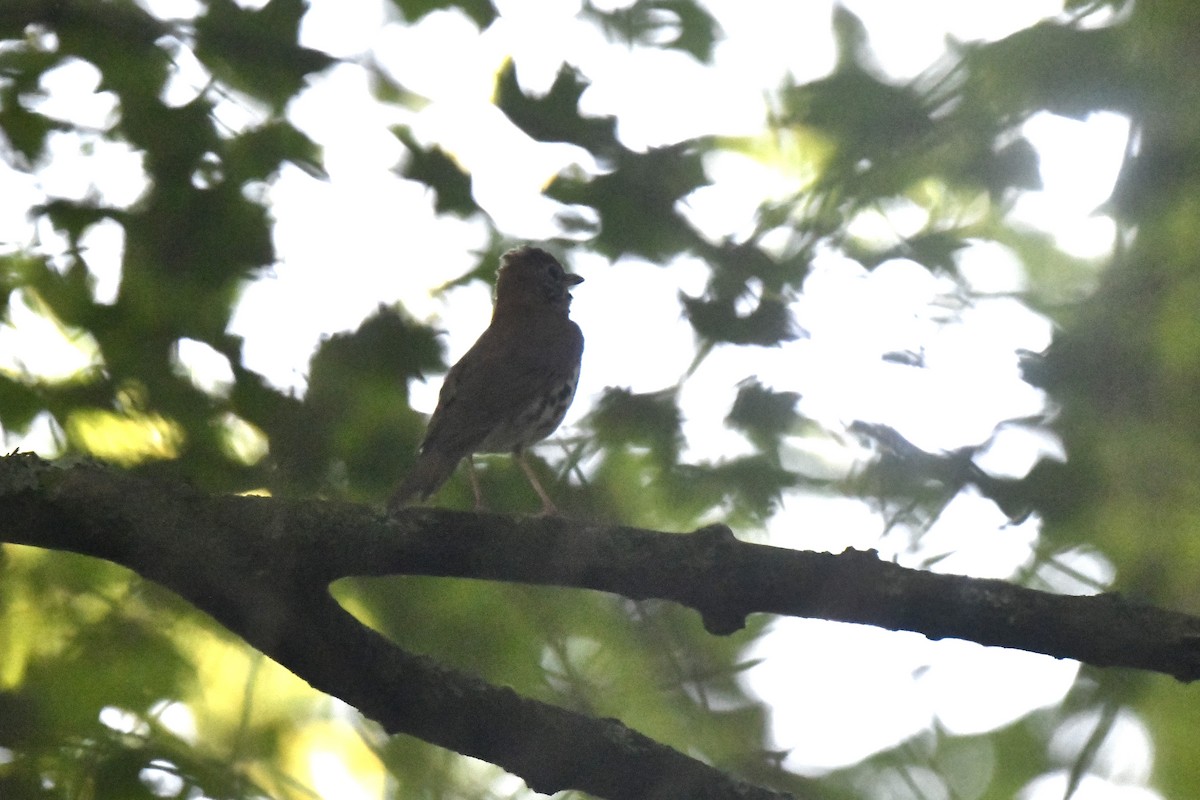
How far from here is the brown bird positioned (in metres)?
4.59

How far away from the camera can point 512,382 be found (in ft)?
19.0

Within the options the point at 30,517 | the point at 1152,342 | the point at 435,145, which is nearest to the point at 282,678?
the point at 30,517

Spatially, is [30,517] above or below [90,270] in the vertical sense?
below

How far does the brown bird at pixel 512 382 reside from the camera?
4594 millimetres

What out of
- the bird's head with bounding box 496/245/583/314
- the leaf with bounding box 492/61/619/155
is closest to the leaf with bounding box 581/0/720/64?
the leaf with bounding box 492/61/619/155

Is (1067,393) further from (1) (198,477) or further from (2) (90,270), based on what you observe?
(2) (90,270)

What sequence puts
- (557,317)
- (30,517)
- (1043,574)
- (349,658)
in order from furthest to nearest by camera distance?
(557,317) < (1043,574) < (349,658) < (30,517)

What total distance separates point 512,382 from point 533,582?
6.81ft

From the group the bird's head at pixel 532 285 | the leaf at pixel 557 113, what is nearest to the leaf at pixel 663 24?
the leaf at pixel 557 113

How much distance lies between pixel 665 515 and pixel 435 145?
150 cm

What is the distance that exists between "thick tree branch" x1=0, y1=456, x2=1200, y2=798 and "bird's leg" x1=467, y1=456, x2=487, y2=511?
0.77 metres

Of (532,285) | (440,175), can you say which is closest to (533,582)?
(440,175)

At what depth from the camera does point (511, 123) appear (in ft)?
14.3

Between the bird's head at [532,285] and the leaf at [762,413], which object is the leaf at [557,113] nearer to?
the leaf at [762,413]
